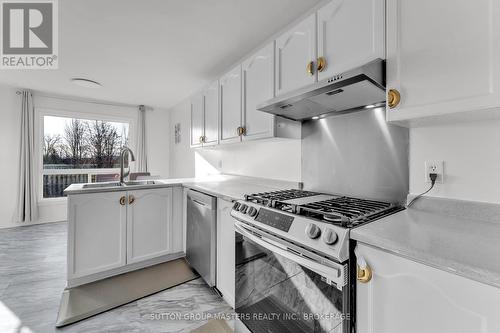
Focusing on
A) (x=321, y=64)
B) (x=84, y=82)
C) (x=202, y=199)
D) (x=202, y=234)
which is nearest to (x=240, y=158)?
(x=202, y=199)

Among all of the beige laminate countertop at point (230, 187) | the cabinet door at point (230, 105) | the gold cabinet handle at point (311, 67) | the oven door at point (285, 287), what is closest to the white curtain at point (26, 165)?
the beige laminate countertop at point (230, 187)

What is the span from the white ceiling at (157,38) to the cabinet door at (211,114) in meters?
0.31

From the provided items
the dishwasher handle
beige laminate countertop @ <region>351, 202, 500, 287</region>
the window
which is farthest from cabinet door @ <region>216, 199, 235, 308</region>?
the window

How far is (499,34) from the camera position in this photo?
2.58ft

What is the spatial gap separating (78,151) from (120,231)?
340 centimetres

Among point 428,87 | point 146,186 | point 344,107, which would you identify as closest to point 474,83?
point 428,87

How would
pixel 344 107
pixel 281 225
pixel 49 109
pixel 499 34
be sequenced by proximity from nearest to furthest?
pixel 499 34, pixel 281 225, pixel 344 107, pixel 49 109

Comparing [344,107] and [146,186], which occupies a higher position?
[344,107]

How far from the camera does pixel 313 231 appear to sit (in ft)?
3.29

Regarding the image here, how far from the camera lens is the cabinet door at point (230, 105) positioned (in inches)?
87.0

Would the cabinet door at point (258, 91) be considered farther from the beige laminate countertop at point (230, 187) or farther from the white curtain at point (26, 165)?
the white curtain at point (26, 165)

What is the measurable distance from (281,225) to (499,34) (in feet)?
3.67

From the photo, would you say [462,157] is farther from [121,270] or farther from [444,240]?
[121,270]

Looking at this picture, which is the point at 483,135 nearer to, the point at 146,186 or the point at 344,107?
the point at 344,107
